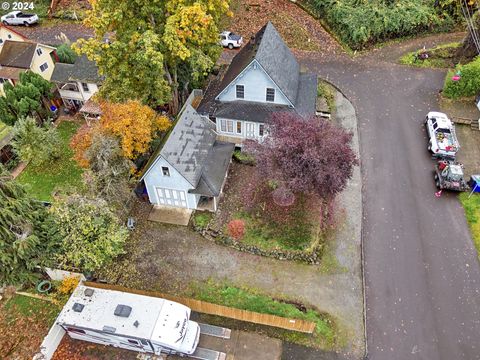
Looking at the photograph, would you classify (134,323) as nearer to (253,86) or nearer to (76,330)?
(76,330)

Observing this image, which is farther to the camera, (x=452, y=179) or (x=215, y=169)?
(x=452, y=179)

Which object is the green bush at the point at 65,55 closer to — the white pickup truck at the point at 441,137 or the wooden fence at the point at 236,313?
the wooden fence at the point at 236,313

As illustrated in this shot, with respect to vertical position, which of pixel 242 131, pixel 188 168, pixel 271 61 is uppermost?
pixel 271 61

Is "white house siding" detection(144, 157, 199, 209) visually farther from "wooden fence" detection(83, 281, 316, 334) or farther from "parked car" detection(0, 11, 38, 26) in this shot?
"parked car" detection(0, 11, 38, 26)

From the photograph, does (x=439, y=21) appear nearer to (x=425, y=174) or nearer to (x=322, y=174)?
(x=425, y=174)

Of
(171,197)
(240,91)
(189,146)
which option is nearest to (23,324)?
(171,197)
